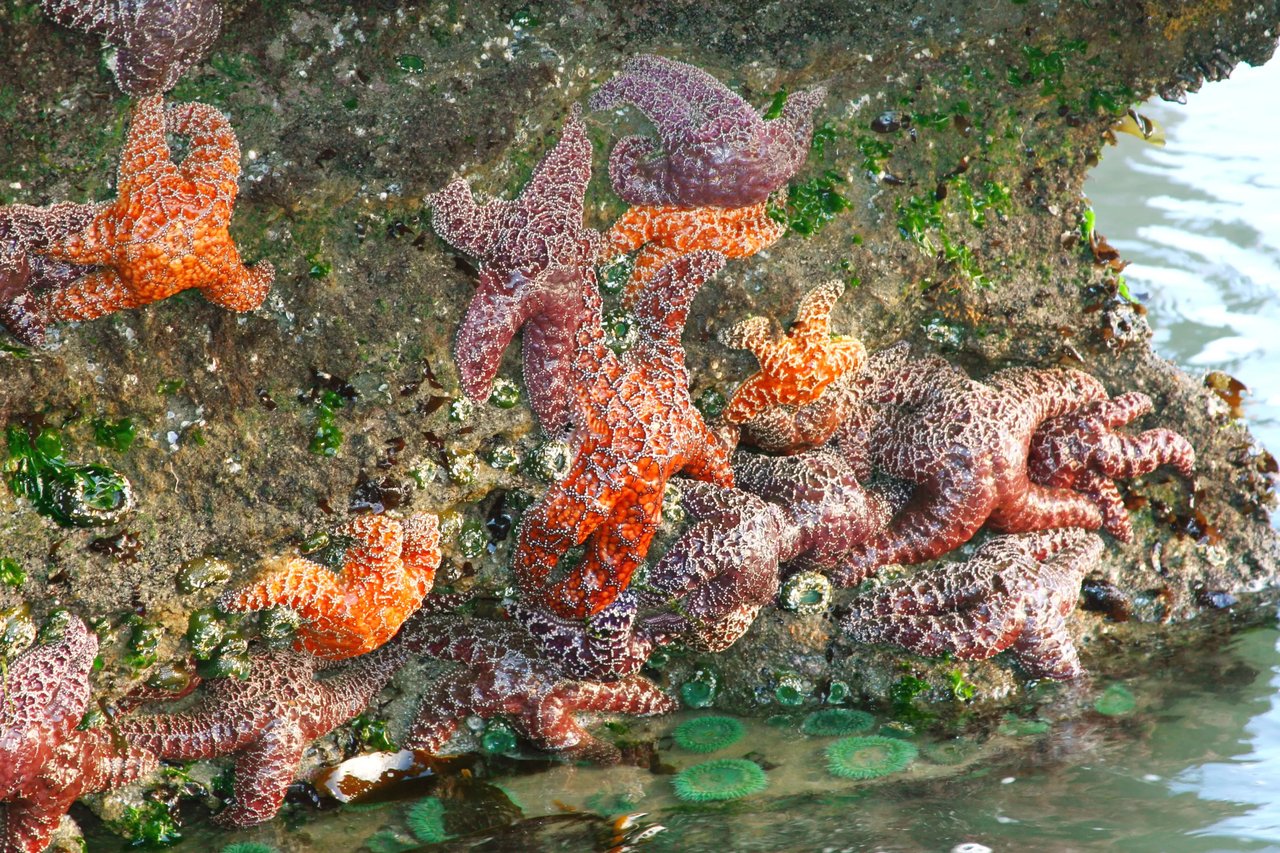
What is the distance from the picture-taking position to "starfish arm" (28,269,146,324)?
4055mm

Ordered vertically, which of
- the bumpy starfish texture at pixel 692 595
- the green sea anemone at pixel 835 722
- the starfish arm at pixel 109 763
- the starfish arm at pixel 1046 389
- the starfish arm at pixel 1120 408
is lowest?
the green sea anemone at pixel 835 722

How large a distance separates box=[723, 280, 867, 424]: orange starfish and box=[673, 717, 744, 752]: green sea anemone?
5.03 ft

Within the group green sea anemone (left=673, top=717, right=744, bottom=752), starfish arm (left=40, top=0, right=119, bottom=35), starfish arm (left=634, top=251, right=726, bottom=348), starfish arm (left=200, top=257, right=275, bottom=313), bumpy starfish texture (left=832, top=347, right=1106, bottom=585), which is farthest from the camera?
green sea anemone (left=673, top=717, right=744, bottom=752)

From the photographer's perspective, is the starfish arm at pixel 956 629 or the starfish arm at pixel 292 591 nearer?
the starfish arm at pixel 292 591

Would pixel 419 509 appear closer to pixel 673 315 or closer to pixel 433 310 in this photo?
pixel 433 310

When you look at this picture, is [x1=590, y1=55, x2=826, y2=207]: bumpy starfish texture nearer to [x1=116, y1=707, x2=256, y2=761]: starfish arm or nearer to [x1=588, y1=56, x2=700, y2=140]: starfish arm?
[x1=588, y1=56, x2=700, y2=140]: starfish arm

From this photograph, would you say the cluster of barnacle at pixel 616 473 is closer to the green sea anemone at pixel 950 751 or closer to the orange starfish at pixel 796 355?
the orange starfish at pixel 796 355

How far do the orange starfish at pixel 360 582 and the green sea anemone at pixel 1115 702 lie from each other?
345cm

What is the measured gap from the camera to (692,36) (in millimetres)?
4918

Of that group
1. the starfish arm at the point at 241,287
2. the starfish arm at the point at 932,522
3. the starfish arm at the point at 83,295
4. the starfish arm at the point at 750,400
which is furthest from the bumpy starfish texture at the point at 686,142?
the starfish arm at the point at 83,295

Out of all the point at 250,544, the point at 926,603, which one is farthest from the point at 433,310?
the point at 926,603

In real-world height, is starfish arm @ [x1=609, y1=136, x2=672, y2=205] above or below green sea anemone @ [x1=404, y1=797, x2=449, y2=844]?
above

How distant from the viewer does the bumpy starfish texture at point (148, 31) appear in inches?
154

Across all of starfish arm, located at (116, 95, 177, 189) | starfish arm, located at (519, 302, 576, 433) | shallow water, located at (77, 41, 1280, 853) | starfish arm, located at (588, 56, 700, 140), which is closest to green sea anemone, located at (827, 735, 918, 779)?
shallow water, located at (77, 41, 1280, 853)
